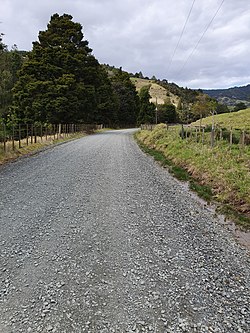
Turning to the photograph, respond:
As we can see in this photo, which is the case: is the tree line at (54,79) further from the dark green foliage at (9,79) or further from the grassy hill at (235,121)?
the grassy hill at (235,121)

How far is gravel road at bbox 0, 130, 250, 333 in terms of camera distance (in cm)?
246

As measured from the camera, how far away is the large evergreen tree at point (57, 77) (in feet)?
86.8

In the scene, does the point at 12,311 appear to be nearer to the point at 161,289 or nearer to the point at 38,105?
the point at 161,289

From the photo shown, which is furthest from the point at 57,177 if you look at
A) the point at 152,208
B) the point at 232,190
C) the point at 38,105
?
the point at 38,105

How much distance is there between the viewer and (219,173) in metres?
7.87

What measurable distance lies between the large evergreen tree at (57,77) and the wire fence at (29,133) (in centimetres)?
167

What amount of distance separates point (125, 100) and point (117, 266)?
5549 centimetres

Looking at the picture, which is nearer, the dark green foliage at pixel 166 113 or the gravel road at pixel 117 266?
the gravel road at pixel 117 266

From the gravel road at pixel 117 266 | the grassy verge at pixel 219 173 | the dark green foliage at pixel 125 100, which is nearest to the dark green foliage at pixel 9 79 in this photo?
the dark green foliage at pixel 125 100

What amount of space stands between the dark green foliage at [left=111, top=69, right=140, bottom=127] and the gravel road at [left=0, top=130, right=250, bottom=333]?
5006 cm

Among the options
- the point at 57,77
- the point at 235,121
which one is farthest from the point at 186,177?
the point at 57,77

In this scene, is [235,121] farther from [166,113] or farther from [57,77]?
[166,113]

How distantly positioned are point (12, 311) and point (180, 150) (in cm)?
1087

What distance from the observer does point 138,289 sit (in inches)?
113
